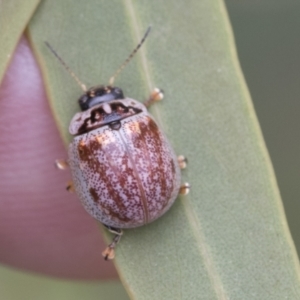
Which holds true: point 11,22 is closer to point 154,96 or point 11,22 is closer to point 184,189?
point 154,96

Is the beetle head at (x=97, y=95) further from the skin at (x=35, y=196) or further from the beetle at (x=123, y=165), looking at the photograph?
the skin at (x=35, y=196)

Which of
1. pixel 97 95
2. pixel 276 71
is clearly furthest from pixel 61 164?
pixel 276 71

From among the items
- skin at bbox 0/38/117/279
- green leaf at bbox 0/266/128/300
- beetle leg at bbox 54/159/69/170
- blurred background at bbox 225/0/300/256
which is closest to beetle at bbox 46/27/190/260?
beetle leg at bbox 54/159/69/170

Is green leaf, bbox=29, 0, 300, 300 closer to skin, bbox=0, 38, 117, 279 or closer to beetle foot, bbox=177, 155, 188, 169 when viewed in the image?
beetle foot, bbox=177, 155, 188, 169

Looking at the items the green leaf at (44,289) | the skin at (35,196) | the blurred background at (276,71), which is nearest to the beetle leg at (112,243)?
the skin at (35,196)

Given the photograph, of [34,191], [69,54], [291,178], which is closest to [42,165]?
[34,191]
